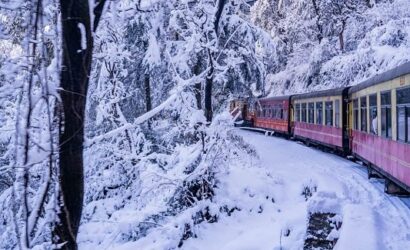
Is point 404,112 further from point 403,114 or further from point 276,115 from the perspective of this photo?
point 276,115

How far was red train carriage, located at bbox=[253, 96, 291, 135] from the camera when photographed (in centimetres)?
3034

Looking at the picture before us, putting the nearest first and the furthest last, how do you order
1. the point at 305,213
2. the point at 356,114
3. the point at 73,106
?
the point at 73,106 < the point at 305,213 < the point at 356,114

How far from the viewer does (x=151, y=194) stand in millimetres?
8992

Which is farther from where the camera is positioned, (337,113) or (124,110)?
(337,113)

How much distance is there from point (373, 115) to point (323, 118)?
29.0 feet

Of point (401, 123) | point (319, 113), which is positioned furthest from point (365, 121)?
point (319, 113)

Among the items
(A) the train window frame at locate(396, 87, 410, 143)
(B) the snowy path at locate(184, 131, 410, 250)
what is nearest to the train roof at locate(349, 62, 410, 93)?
(A) the train window frame at locate(396, 87, 410, 143)

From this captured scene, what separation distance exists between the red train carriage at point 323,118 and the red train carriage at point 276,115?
1.48 metres

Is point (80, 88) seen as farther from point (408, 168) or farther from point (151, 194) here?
point (408, 168)

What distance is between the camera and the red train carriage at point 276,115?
3034 centimetres

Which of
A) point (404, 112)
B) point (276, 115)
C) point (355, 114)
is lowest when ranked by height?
point (276, 115)

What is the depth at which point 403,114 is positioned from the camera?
32.9 ft

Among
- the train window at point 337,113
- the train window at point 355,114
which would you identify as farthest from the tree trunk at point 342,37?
the train window at point 355,114

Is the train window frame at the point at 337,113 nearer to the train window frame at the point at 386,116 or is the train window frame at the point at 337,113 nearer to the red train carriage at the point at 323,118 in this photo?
the red train carriage at the point at 323,118
